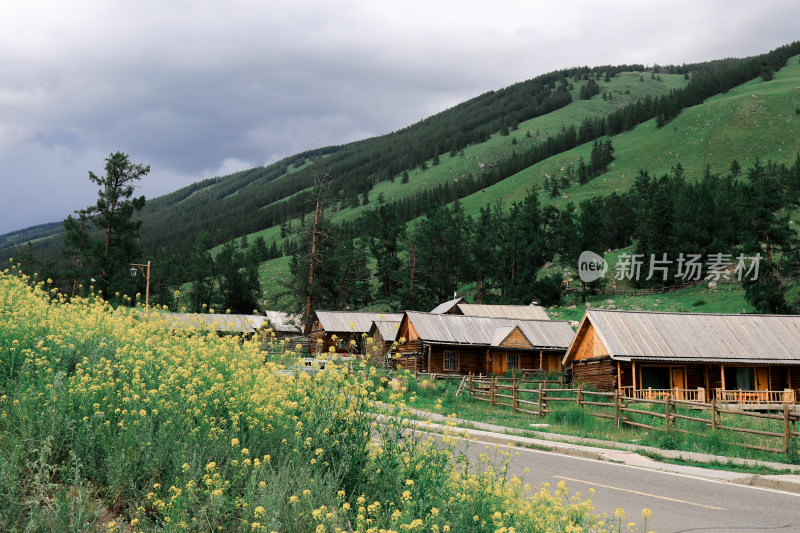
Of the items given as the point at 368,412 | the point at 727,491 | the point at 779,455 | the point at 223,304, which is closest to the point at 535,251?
the point at 223,304

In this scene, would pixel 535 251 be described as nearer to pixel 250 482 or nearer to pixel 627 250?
pixel 627 250

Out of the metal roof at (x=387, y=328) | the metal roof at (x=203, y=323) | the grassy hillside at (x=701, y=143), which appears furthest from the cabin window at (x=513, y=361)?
the grassy hillside at (x=701, y=143)

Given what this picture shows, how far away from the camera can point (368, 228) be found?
83.4 metres

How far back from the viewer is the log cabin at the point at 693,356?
32.1 meters

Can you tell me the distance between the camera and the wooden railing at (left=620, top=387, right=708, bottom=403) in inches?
1201

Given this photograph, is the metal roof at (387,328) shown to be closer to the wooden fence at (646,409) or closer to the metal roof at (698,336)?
the wooden fence at (646,409)

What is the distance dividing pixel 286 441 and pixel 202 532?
Answer: 1.64m

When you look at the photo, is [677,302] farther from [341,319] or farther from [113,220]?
[113,220]

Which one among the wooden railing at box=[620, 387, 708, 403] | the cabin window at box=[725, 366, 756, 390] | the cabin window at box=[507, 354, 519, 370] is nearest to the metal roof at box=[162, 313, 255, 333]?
the wooden railing at box=[620, 387, 708, 403]

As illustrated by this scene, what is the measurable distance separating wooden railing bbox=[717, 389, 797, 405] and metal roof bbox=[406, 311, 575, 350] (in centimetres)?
1483

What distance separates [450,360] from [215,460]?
4039 cm

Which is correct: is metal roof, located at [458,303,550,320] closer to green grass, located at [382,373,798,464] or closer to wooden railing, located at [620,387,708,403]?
wooden railing, located at [620,387,708,403]

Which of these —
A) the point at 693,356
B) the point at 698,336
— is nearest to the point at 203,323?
the point at 693,356

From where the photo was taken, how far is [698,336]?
33750mm
